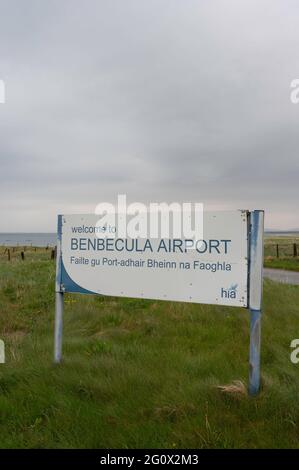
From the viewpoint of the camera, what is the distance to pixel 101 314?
6926mm

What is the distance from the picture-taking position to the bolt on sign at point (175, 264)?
152 inches

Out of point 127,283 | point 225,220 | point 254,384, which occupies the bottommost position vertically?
point 254,384

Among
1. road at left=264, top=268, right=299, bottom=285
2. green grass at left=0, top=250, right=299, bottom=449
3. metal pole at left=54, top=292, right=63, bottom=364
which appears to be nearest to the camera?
green grass at left=0, top=250, right=299, bottom=449

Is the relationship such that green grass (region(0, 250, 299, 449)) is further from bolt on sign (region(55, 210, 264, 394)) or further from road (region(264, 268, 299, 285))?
road (region(264, 268, 299, 285))

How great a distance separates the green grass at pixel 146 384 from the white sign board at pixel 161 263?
33.4 inches

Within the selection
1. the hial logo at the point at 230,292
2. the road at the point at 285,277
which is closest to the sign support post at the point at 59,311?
the hial logo at the point at 230,292

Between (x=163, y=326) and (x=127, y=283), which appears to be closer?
(x=127, y=283)

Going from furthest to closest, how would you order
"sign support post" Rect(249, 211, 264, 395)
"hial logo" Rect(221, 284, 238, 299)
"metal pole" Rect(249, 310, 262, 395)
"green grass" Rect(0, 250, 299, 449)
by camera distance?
1. "hial logo" Rect(221, 284, 238, 299)
2. "sign support post" Rect(249, 211, 264, 395)
3. "metal pole" Rect(249, 310, 262, 395)
4. "green grass" Rect(0, 250, 299, 449)

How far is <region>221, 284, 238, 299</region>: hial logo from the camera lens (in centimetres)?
393

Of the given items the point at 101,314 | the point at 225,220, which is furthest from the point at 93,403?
the point at 101,314

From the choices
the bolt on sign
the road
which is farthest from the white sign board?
the road

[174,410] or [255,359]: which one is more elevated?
[255,359]
